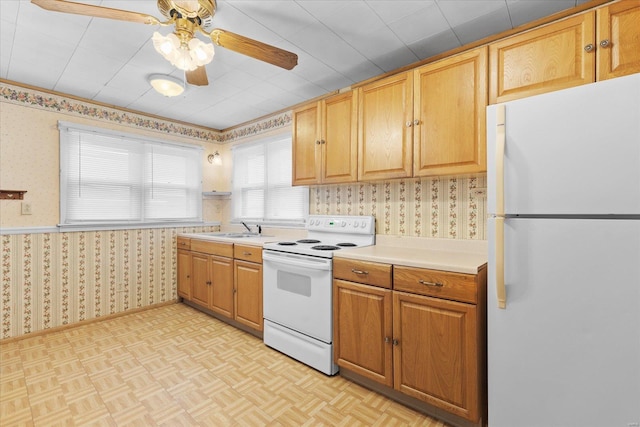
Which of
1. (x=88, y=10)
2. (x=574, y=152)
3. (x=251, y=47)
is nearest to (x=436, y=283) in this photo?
(x=574, y=152)

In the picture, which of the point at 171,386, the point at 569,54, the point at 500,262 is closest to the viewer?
the point at 500,262

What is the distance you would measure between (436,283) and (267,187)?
2452 millimetres

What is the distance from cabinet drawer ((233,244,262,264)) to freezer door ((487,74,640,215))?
1895mm

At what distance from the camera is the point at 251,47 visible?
161 cm

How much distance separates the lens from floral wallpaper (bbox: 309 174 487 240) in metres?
2.09

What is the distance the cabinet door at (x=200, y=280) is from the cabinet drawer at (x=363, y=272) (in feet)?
5.91

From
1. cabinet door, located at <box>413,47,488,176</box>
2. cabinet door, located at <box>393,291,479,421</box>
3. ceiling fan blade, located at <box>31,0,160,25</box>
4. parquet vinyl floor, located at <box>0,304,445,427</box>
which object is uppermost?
ceiling fan blade, located at <box>31,0,160,25</box>

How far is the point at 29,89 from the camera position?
9.00ft

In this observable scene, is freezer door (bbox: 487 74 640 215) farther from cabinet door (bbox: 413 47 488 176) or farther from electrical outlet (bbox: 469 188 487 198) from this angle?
electrical outlet (bbox: 469 188 487 198)

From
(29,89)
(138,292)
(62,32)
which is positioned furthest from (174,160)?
(62,32)

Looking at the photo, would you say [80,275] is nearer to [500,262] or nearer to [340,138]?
[340,138]

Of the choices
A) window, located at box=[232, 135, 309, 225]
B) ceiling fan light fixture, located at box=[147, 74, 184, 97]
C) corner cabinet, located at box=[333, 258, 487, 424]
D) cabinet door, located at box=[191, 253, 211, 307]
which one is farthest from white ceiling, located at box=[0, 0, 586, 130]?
cabinet door, located at box=[191, 253, 211, 307]

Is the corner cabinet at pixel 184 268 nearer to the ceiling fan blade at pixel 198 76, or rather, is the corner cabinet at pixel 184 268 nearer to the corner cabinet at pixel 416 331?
the ceiling fan blade at pixel 198 76

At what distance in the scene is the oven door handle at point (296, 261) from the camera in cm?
211
